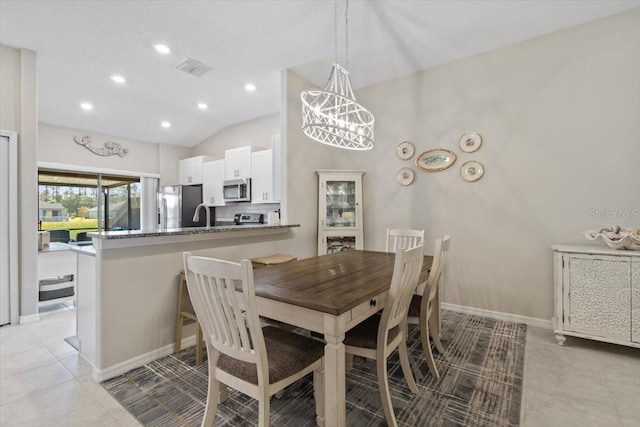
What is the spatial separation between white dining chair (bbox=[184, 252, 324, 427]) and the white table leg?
157 millimetres

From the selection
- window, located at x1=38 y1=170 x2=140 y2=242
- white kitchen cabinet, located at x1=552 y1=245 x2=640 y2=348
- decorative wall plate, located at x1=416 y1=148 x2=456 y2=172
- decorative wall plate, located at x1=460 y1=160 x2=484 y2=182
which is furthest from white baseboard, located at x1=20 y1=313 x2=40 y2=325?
white kitchen cabinet, located at x1=552 y1=245 x2=640 y2=348

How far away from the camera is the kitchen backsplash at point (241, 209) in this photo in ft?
16.7

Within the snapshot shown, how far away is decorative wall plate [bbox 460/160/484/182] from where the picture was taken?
3289 millimetres

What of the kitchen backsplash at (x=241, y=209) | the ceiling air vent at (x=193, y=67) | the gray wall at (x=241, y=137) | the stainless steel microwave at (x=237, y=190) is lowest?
the kitchen backsplash at (x=241, y=209)

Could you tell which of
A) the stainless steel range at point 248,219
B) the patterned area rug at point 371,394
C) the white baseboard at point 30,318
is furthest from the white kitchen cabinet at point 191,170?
the patterned area rug at point 371,394

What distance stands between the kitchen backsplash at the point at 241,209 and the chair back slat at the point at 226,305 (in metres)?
3.65

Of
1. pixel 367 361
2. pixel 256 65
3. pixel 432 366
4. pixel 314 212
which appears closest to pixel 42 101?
pixel 256 65

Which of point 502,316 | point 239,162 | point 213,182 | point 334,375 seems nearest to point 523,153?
point 502,316

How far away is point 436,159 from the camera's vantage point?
3.57 meters

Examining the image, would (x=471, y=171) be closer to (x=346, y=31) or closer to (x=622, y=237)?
(x=622, y=237)

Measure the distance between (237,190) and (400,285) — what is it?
393 cm

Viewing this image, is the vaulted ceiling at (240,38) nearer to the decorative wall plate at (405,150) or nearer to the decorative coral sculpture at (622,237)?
the decorative wall plate at (405,150)

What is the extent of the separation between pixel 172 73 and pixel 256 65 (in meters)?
1.12

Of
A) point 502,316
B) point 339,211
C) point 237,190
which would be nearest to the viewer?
point 502,316
